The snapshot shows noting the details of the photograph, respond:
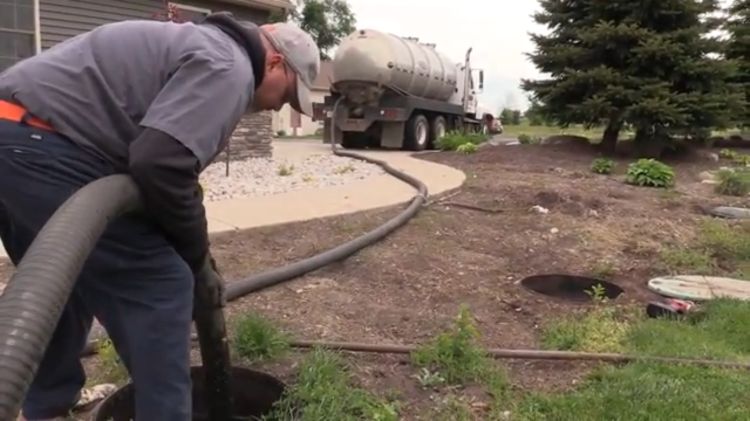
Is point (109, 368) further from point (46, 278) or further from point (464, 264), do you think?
point (464, 264)

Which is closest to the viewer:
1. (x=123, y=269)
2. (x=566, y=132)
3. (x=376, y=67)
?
(x=123, y=269)

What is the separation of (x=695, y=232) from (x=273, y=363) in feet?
16.8

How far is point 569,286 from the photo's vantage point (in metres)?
5.22

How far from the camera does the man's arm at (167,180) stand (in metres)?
1.77

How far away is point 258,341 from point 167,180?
1.72 m

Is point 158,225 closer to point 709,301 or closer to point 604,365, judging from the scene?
point 604,365

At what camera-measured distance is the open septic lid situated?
462 centimetres

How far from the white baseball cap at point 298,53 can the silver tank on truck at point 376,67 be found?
14696mm

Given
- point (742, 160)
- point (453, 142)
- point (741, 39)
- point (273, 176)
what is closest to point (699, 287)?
point (273, 176)

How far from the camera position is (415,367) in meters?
3.43

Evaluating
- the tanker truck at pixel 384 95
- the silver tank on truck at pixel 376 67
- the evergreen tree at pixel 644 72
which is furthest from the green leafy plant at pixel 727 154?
the silver tank on truck at pixel 376 67

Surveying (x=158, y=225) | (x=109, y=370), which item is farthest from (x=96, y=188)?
(x=109, y=370)

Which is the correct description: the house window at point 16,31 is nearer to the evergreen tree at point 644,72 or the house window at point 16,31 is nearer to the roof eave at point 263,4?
the roof eave at point 263,4

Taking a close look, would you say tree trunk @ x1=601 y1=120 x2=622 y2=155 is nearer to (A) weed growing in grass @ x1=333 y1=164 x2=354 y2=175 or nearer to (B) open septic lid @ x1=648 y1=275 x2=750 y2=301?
(A) weed growing in grass @ x1=333 y1=164 x2=354 y2=175
